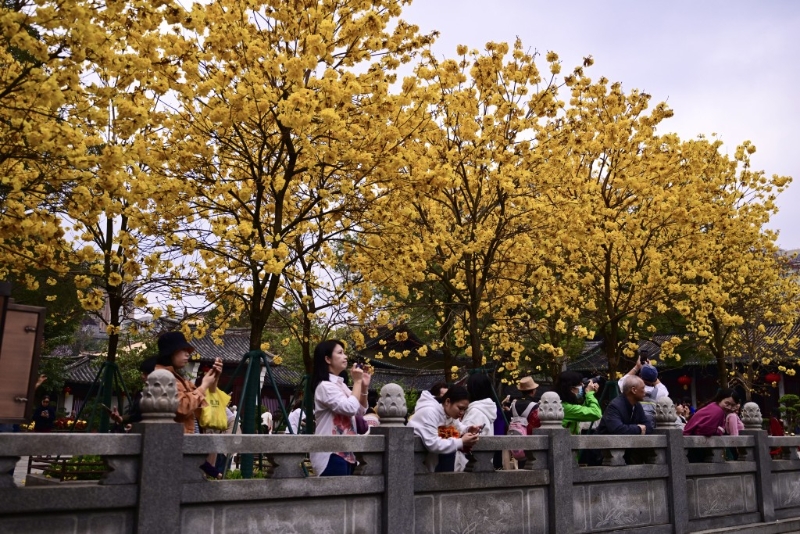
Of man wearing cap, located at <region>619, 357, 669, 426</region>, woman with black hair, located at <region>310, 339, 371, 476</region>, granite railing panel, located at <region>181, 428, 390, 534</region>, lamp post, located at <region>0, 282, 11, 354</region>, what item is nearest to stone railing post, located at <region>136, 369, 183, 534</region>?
granite railing panel, located at <region>181, 428, 390, 534</region>

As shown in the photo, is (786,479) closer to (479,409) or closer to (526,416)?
(526,416)

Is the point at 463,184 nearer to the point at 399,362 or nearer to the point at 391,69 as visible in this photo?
the point at 391,69

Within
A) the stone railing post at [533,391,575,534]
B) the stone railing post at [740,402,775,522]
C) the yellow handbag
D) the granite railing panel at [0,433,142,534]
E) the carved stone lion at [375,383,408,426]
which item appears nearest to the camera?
the granite railing panel at [0,433,142,534]

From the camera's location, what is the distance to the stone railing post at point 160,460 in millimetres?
5539

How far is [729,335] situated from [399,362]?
17978mm

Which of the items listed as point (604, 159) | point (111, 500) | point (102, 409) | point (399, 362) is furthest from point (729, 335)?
point (111, 500)

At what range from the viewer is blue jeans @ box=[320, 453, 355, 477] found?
691 cm

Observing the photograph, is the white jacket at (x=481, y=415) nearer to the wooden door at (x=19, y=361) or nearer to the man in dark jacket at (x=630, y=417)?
the man in dark jacket at (x=630, y=417)

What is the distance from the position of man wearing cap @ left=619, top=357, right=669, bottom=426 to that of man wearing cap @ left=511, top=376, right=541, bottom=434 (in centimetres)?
116

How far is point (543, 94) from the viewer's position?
13.2 metres

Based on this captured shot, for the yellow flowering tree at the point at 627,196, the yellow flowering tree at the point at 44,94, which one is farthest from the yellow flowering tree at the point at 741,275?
the yellow flowering tree at the point at 44,94

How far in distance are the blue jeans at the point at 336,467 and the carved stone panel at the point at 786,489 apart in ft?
27.2

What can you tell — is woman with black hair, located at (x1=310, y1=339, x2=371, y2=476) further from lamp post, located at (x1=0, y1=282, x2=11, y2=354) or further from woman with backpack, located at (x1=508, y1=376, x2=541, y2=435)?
woman with backpack, located at (x1=508, y1=376, x2=541, y2=435)

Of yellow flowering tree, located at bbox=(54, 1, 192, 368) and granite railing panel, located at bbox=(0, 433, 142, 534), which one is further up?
yellow flowering tree, located at bbox=(54, 1, 192, 368)
